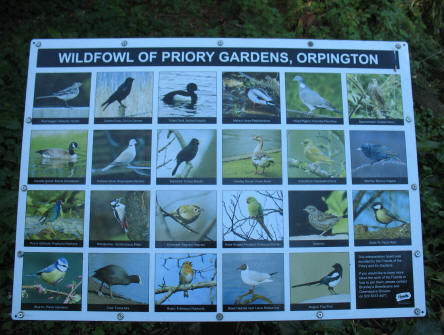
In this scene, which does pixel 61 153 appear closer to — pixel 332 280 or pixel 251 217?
pixel 251 217

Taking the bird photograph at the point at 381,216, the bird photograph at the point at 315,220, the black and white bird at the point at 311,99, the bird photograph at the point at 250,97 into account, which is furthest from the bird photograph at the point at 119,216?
the bird photograph at the point at 381,216

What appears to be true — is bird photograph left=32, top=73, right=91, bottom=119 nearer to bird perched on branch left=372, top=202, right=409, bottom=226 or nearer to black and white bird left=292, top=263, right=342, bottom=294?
black and white bird left=292, top=263, right=342, bottom=294

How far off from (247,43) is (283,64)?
30 centimetres

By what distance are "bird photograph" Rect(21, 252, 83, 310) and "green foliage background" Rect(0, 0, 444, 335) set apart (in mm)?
798

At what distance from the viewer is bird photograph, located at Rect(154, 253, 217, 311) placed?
1963 mm

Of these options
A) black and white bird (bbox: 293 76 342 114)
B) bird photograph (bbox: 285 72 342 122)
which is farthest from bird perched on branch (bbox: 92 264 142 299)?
black and white bird (bbox: 293 76 342 114)

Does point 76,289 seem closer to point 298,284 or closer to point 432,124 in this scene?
point 298,284

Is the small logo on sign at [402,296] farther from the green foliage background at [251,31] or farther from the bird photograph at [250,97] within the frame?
the bird photograph at [250,97]

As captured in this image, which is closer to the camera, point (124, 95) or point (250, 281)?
point (250, 281)

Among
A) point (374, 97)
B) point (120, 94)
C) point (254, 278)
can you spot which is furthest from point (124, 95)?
point (374, 97)

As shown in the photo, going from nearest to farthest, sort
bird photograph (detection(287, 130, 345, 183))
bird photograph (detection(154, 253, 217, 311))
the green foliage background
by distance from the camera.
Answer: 1. bird photograph (detection(154, 253, 217, 311))
2. bird photograph (detection(287, 130, 345, 183))
3. the green foliage background

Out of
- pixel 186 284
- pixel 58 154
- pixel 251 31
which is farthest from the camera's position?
pixel 251 31

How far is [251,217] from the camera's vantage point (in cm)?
201

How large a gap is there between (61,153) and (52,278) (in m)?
0.82
